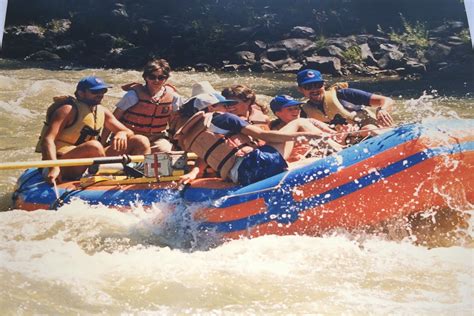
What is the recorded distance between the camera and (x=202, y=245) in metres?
1.60

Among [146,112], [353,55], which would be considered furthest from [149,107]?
[353,55]

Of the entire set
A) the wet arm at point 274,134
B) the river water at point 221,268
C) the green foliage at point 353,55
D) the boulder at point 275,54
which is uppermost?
the boulder at point 275,54

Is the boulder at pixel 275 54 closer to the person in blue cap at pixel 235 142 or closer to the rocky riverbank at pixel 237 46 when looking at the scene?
the rocky riverbank at pixel 237 46

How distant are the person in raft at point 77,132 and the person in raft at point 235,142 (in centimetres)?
28

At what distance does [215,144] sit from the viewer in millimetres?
1662

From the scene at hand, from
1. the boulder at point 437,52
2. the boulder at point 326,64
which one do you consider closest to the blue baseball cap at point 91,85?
the boulder at point 326,64

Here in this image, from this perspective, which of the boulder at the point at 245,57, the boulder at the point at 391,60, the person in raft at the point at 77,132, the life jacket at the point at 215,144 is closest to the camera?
the life jacket at the point at 215,144

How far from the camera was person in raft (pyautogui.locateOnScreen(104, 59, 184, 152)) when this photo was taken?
2041 mm

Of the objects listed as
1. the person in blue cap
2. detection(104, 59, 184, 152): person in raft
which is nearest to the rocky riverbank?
detection(104, 59, 184, 152): person in raft

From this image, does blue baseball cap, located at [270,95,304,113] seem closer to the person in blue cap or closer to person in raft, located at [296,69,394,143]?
the person in blue cap

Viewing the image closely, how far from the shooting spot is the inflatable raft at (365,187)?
61.0 inches

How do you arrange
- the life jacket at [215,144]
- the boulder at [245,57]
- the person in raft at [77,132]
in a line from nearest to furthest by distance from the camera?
the life jacket at [215,144], the person in raft at [77,132], the boulder at [245,57]

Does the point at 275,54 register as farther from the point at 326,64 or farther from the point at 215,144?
the point at 215,144

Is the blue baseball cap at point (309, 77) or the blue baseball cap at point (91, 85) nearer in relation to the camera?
the blue baseball cap at point (91, 85)
